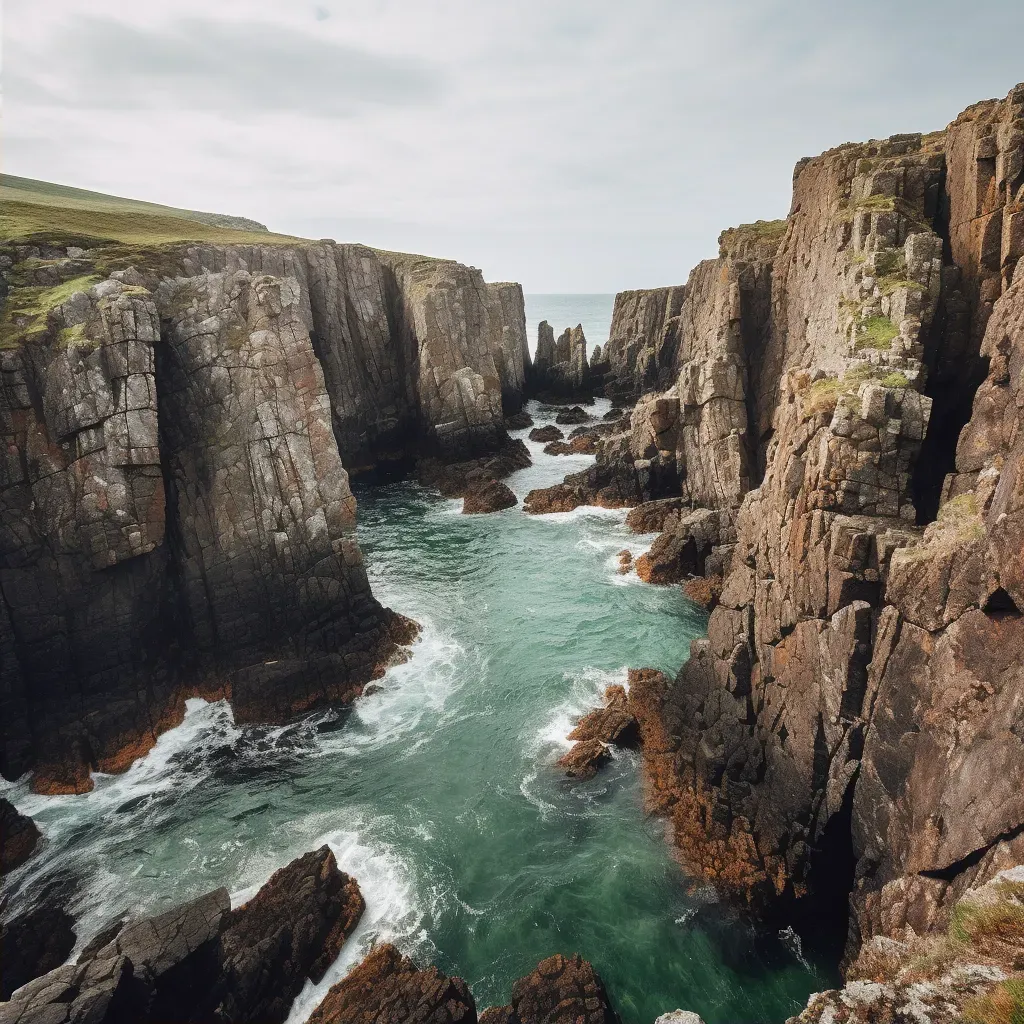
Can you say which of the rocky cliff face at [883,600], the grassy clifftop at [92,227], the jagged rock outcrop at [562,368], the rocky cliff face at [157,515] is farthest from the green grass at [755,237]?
the grassy clifftop at [92,227]

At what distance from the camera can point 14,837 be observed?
78.1 feet

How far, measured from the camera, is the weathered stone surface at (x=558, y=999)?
1656 centimetres

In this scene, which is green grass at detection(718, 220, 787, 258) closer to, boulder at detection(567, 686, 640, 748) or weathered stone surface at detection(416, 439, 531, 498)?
weathered stone surface at detection(416, 439, 531, 498)

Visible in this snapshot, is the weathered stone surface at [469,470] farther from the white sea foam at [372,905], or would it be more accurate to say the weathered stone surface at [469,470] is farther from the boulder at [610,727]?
the white sea foam at [372,905]

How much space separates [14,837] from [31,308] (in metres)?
23.4

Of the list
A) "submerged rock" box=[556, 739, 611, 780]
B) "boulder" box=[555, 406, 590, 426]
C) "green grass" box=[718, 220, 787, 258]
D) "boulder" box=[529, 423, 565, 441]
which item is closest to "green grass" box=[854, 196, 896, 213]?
"green grass" box=[718, 220, 787, 258]

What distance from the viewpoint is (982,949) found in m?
8.88

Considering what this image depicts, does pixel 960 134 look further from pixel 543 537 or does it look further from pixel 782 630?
pixel 543 537

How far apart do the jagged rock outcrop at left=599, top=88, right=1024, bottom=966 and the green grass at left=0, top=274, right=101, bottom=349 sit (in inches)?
1258

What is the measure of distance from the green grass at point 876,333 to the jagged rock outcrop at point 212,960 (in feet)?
89.2

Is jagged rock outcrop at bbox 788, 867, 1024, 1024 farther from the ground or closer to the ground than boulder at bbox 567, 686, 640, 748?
farther from the ground

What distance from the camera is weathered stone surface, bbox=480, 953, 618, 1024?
16.6 meters

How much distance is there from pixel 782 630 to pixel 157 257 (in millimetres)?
43341

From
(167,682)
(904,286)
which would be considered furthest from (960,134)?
(167,682)
